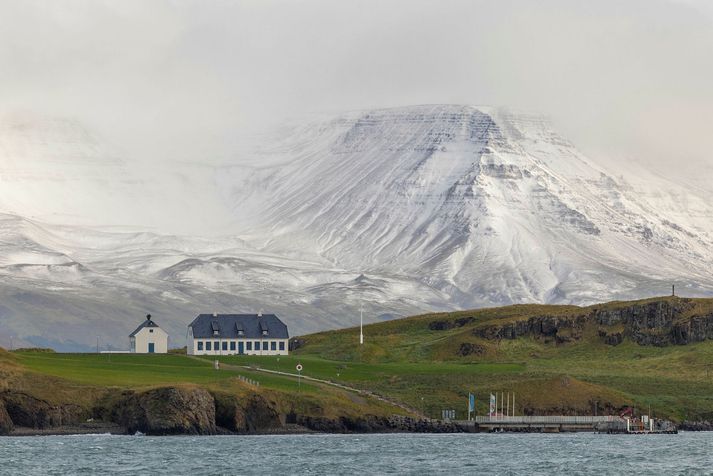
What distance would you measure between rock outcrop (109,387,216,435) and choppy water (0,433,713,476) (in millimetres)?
1757

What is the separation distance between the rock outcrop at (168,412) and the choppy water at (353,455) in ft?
5.77

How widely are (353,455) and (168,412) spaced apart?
73.7ft

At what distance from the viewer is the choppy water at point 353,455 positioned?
148375 millimetres

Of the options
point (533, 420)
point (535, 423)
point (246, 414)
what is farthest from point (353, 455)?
point (533, 420)

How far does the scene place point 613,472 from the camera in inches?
5856

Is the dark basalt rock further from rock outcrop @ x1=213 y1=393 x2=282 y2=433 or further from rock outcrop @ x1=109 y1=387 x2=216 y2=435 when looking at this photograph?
rock outcrop @ x1=213 y1=393 x2=282 y2=433

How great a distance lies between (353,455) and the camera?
6329 inches

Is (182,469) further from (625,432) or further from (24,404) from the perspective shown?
(625,432)

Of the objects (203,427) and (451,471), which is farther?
(203,427)

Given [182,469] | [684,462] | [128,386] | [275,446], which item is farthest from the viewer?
[128,386]

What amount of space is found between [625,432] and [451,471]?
49985 mm

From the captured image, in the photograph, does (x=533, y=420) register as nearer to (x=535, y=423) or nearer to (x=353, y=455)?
(x=535, y=423)

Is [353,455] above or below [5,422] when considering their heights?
below

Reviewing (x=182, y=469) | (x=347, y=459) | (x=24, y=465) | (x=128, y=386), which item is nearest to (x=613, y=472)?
(x=347, y=459)
